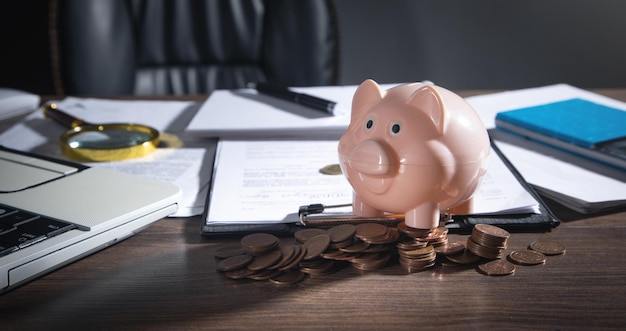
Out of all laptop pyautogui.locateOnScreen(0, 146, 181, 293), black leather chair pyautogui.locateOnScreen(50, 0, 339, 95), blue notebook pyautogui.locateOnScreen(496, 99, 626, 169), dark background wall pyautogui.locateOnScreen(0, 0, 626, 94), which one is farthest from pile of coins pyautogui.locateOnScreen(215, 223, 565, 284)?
dark background wall pyautogui.locateOnScreen(0, 0, 626, 94)

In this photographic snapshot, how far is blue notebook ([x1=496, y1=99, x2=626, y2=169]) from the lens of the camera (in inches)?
33.5

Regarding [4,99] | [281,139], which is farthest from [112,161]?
[4,99]

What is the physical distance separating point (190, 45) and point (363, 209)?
3.73 ft

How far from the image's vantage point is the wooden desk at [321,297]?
1.68 ft

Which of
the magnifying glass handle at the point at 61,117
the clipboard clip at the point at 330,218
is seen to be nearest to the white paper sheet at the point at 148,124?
the magnifying glass handle at the point at 61,117

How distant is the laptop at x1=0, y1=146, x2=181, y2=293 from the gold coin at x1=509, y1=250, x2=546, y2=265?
33 cm

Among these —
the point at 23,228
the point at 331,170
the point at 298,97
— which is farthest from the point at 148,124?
the point at 23,228

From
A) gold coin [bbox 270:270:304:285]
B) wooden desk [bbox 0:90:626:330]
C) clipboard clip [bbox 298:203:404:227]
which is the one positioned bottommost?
wooden desk [bbox 0:90:626:330]

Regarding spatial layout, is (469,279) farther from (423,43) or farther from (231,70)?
(423,43)

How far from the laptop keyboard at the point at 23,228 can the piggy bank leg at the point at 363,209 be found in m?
0.25

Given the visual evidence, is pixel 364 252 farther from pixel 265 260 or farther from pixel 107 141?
pixel 107 141

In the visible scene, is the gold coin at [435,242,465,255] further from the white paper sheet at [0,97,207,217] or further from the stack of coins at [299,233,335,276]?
the white paper sheet at [0,97,207,217]

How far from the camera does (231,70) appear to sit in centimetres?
170

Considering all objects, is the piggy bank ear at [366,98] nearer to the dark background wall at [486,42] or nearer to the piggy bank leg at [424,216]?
the piggy bank leg at [424,216]
